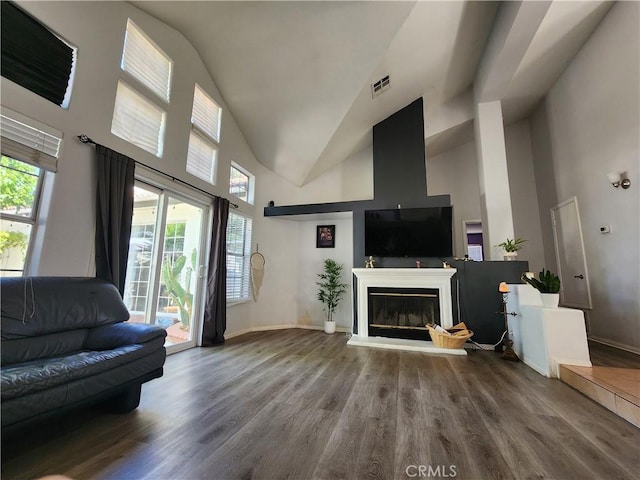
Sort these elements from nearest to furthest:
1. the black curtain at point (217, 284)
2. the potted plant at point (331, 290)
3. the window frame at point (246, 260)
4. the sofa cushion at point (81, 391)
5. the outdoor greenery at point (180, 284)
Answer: the sofa cushion at point (81, 391)
the outdoor greenery at point (180, 284)
the black curtain at point (217, 284)
the window frame at point (246, 260)
the potted plant at point (331, 290)

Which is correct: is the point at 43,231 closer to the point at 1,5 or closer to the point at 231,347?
the point at 1,5

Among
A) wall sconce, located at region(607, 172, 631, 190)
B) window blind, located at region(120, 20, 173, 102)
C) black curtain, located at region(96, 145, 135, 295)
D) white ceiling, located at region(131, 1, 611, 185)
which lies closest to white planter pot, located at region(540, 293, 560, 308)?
wall sconce, located at region(607, 172, 631, 190)

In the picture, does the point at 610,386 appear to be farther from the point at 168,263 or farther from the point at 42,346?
the point at 168,263

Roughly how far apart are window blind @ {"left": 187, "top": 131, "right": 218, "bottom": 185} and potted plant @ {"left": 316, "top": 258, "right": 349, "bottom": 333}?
2770 millimetres

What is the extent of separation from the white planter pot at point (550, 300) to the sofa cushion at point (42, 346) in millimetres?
4535

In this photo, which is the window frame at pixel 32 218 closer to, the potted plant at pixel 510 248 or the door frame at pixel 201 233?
the door frame at pixel 201 233

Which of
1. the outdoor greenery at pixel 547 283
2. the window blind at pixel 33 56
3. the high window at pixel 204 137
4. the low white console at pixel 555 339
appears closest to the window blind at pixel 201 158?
the high window at pixel 204 137

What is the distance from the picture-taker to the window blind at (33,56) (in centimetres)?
196

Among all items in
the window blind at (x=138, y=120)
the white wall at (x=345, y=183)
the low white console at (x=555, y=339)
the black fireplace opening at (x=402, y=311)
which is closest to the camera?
the low white console at (x=555, y=339)

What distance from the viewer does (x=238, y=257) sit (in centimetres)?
489

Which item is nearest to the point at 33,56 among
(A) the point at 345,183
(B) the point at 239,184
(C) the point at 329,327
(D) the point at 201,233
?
(D) the point at 201,233

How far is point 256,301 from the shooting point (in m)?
5.15

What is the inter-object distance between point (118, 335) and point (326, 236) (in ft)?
13.8

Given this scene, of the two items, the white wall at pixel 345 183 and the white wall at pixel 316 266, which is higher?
the white wall at pixel 345 183
